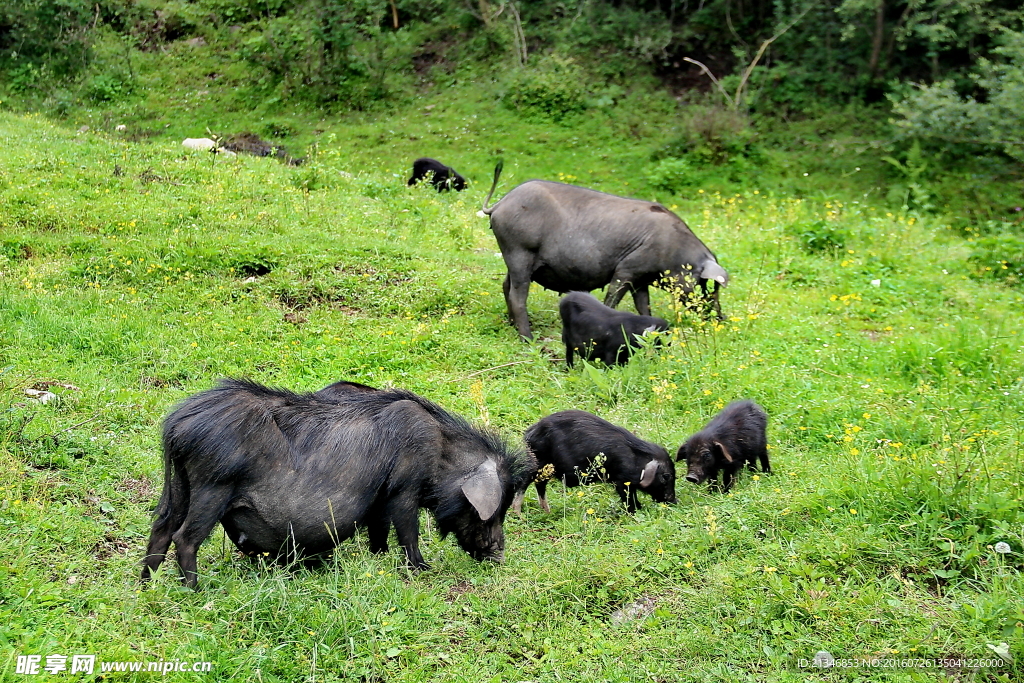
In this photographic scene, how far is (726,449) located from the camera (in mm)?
6074

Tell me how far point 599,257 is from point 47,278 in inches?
212

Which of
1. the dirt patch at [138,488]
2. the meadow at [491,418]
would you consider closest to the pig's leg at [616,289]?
the meadow at [491,418]

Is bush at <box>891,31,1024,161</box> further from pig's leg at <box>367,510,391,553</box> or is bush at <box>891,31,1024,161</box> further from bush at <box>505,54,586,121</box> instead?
pig's leg at <box>367,510,391,553</box>

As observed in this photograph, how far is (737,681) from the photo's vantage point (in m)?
4.19

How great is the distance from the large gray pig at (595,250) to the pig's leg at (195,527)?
193 inches

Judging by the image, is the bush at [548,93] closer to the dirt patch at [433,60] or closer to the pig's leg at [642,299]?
the dirt patch at [433,60]

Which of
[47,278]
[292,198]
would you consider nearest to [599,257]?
[292,198]

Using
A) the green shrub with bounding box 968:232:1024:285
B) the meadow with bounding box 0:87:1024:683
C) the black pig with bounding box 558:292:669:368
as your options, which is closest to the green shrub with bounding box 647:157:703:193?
the meadow with bounding box 0:87:1024:683

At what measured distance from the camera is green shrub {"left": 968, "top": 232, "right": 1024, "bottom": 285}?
10.9 m

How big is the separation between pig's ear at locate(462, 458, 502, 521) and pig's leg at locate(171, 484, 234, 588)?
138cm

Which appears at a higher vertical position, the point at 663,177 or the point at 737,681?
the point at 737,681

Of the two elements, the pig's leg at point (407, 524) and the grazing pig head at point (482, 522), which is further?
the grazing pig head at point (482, 522)

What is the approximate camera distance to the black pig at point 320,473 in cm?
464

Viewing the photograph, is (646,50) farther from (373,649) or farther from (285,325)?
(373,649)
